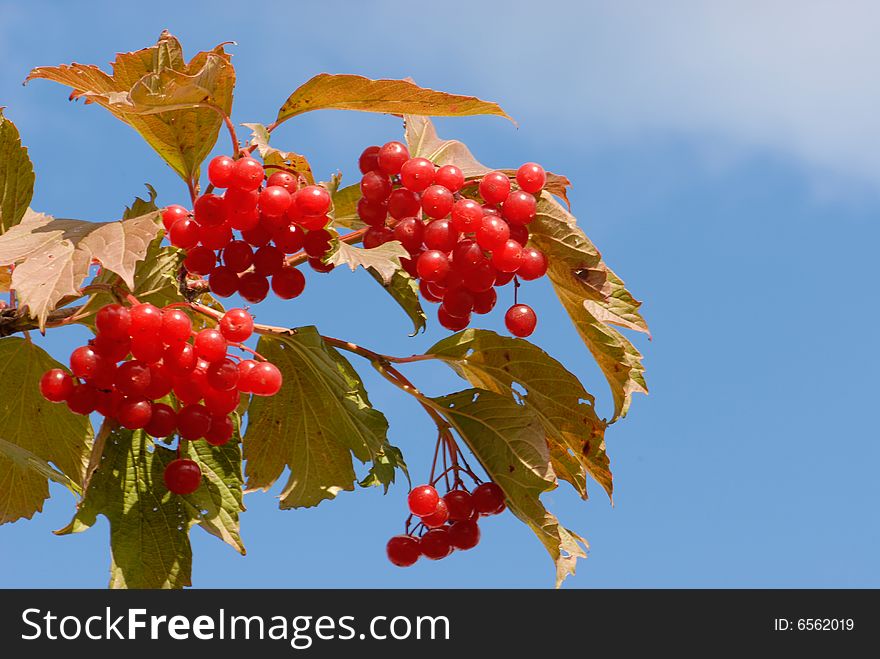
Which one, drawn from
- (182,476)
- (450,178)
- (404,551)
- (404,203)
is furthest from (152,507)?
(450,178)

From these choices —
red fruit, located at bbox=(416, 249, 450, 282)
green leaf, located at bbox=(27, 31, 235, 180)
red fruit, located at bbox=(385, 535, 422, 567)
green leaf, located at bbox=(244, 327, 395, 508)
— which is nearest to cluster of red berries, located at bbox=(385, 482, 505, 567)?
red fruit, located at bbox=(385, 535, 422, 567)

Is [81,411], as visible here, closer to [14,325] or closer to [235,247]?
[14,325]

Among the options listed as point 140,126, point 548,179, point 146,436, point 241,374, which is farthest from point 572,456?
point 140,126

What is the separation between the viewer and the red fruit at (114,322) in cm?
247

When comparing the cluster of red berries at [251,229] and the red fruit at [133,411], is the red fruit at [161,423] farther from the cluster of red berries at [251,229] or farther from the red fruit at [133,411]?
the cluster of red berries at [251,229]

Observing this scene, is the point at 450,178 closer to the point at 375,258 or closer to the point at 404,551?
the point at 375,258

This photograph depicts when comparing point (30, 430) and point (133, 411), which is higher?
point (30, 430)

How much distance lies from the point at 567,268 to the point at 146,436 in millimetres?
1246

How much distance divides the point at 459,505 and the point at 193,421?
803 mm

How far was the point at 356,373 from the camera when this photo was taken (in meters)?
2.96

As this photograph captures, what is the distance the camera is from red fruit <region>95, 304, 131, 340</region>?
247cm

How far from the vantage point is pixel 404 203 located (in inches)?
109

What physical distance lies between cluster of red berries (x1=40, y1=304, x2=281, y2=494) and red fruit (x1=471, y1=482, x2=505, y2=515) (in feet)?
2.39

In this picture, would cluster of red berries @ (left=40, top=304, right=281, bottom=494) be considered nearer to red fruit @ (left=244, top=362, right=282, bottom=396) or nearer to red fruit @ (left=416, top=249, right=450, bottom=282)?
red fruit @ (left=244, top=362, right=282, bottom=396)
